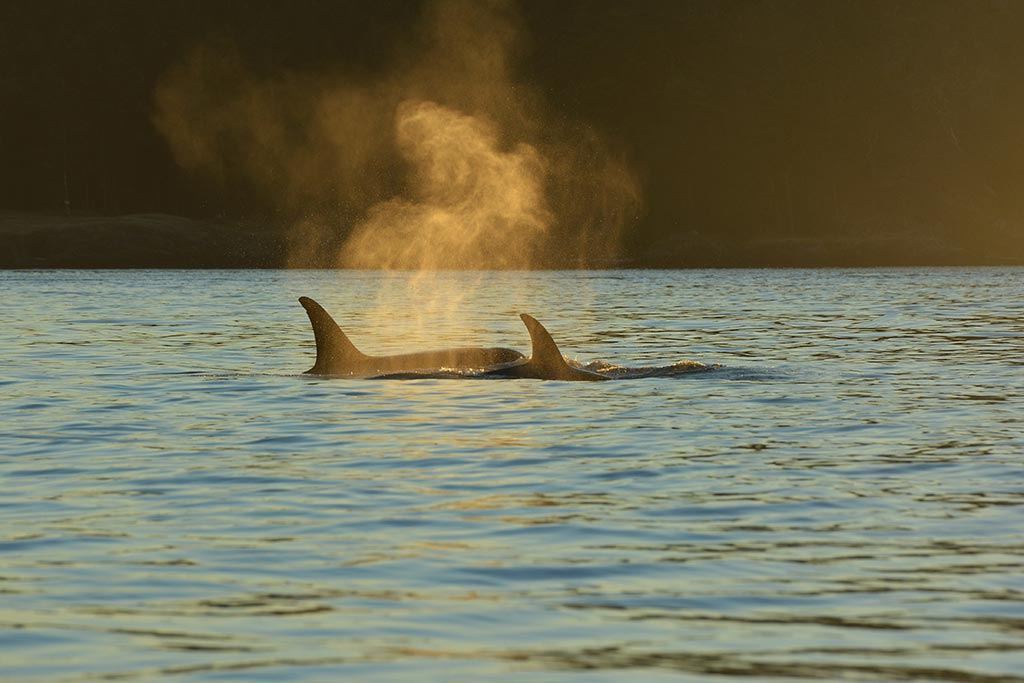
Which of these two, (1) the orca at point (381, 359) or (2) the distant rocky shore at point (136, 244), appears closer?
(1) the orca at point (381, 359)

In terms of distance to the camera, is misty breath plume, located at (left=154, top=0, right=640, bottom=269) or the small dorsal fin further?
misty breath plume, located at (left=154, top=0, right=640, bottom=269)

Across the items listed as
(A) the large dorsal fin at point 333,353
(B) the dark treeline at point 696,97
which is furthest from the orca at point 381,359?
(B) the dark treeline at point 696,97

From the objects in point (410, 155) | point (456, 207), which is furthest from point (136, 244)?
point (410, 155)

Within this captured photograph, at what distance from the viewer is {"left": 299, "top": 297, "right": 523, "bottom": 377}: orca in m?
24.3

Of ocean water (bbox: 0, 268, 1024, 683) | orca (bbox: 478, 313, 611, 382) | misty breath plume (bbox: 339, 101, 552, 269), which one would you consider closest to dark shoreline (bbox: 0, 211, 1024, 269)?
misty breath plume (bbox: 339, 101, 552, 269)

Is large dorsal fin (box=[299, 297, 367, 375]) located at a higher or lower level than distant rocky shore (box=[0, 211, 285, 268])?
lower

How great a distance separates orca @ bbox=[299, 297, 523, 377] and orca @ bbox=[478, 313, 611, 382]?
0.51 meters

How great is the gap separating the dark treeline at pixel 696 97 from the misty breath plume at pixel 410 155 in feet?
4.96

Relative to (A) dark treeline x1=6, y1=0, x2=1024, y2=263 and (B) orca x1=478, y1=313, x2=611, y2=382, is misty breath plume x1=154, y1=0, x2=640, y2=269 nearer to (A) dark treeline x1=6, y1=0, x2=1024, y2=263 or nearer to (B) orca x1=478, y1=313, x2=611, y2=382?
(A) dark treeline x1=6, y1=0, x2=1024, y2=263

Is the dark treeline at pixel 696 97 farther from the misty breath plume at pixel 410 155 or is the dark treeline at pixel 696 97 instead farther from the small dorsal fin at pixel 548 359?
the small dorsal fin at pixel 548 359

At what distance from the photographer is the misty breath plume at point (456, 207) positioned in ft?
358

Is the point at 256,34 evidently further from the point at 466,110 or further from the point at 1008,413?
the point at 1008,413

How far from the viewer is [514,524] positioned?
38.4 feet

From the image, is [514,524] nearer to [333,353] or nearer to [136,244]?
[333,353]
